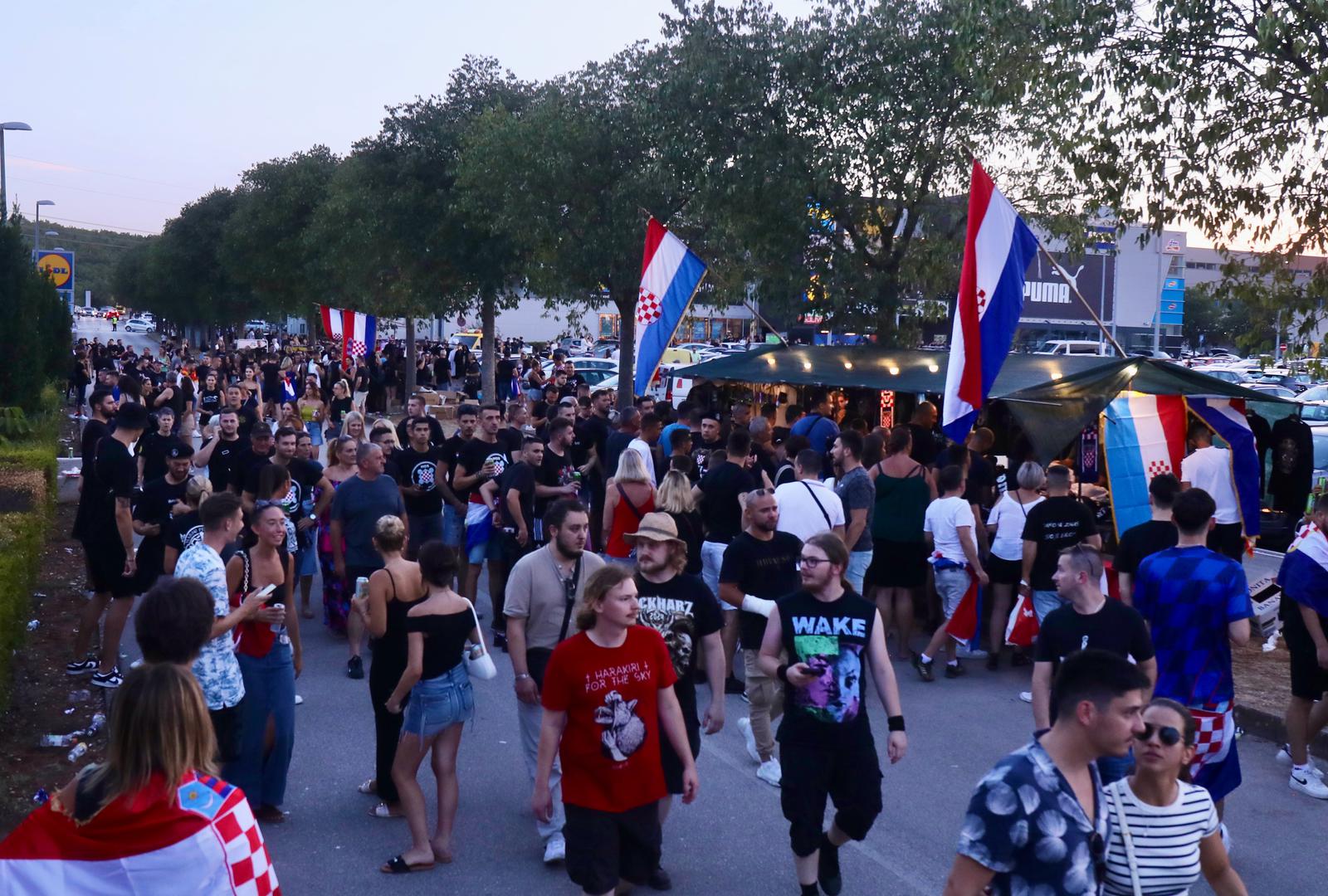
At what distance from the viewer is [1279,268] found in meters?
12.1

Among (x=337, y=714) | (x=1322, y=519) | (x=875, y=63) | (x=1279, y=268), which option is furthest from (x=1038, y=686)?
(x=875, y=63)

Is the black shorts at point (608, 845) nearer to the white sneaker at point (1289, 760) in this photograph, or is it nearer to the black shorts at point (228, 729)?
the black shorts at point (228, 729)

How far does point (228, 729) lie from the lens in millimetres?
5609

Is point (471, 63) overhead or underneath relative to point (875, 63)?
overhead

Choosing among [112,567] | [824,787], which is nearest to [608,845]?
[824,787]

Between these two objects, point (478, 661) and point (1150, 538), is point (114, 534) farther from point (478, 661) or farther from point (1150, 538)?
point (1150, 538)

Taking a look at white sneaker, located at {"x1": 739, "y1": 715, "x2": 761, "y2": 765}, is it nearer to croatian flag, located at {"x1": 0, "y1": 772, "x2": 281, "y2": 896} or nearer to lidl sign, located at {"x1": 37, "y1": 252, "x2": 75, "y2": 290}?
croatian flag, located at {"x1": 0, "y1": 772, "x2": 281, "y2": 896}

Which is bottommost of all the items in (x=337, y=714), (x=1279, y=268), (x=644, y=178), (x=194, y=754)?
(x=337, y=714)

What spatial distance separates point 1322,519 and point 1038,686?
93.1 inches

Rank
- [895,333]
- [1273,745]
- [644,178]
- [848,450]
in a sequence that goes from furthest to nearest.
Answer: [644,178] < [895,333] < [848,450] < [1273,745]

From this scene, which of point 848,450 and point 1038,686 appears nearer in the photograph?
point 1038,686

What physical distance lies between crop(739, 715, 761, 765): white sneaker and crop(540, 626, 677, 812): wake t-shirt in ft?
9.03

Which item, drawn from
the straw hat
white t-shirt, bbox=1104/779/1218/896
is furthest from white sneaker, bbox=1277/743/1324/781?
white t-shirt, bbox=1104/779/1218/896

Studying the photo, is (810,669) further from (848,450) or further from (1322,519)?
(848,450)
